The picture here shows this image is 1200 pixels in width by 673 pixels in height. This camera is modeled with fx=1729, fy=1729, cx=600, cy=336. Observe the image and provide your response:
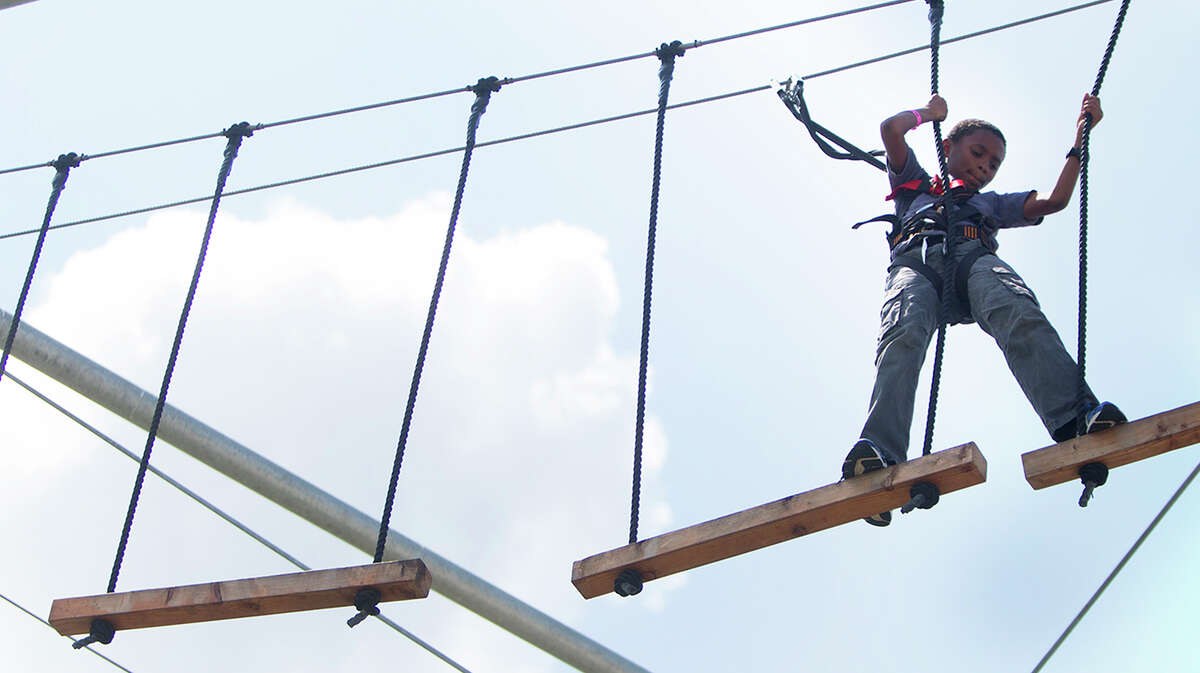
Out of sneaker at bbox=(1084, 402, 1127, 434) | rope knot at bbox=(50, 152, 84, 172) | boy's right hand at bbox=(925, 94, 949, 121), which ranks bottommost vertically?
sneaker at bbox=(1084, 402, 1127, 434)

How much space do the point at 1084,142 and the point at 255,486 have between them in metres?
2.78

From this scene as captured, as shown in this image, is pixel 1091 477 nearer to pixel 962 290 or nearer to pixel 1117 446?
pixel 1117 446

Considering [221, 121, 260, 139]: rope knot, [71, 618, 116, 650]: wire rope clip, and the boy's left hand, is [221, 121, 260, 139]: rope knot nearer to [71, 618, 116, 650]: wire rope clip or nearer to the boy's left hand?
[71, 618, 116, 650]: wire rope clip

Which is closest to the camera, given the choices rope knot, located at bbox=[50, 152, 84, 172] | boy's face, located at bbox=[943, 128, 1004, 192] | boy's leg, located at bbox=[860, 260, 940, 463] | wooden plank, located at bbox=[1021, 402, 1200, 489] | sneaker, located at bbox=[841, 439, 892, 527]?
wooden plank, located at bbox=[1021, 402, 1200, 489]

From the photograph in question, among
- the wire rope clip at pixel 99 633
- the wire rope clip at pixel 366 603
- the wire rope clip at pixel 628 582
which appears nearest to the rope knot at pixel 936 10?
the wire rope clip at pixel 628 582

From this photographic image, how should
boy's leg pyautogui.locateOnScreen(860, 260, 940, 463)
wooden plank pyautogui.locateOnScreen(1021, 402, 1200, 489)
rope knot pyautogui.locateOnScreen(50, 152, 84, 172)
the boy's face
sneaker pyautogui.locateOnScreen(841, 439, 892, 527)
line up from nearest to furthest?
Answer: wooden plank pyautogui.locateOnScreen(1021, 402, 1200, 489) < sneaker pyautogui.locateOnScreen(841, 439, 892, 527) < boy's leg pyautogui.locateOnScreen(860, 260, 940, 463) < the boy's face < rope knot pyautogui.locateOnScreen(50, 152, 84, 172)

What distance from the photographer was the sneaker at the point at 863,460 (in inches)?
155

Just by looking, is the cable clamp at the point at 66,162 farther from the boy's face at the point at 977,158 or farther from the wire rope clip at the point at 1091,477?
the wire rope clip at the point at 1091,477

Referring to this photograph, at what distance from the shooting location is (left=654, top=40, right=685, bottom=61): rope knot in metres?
Answer: 5.02

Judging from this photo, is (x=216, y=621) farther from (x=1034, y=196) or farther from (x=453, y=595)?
(x=1034, y=196)

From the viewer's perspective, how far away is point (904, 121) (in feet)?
14.7

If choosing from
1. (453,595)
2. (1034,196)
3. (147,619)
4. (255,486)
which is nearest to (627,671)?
(453,595)

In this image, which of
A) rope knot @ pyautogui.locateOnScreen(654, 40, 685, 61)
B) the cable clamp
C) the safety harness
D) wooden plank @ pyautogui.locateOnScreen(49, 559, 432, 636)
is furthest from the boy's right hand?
the cable clamp

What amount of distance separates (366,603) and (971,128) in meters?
2.06
